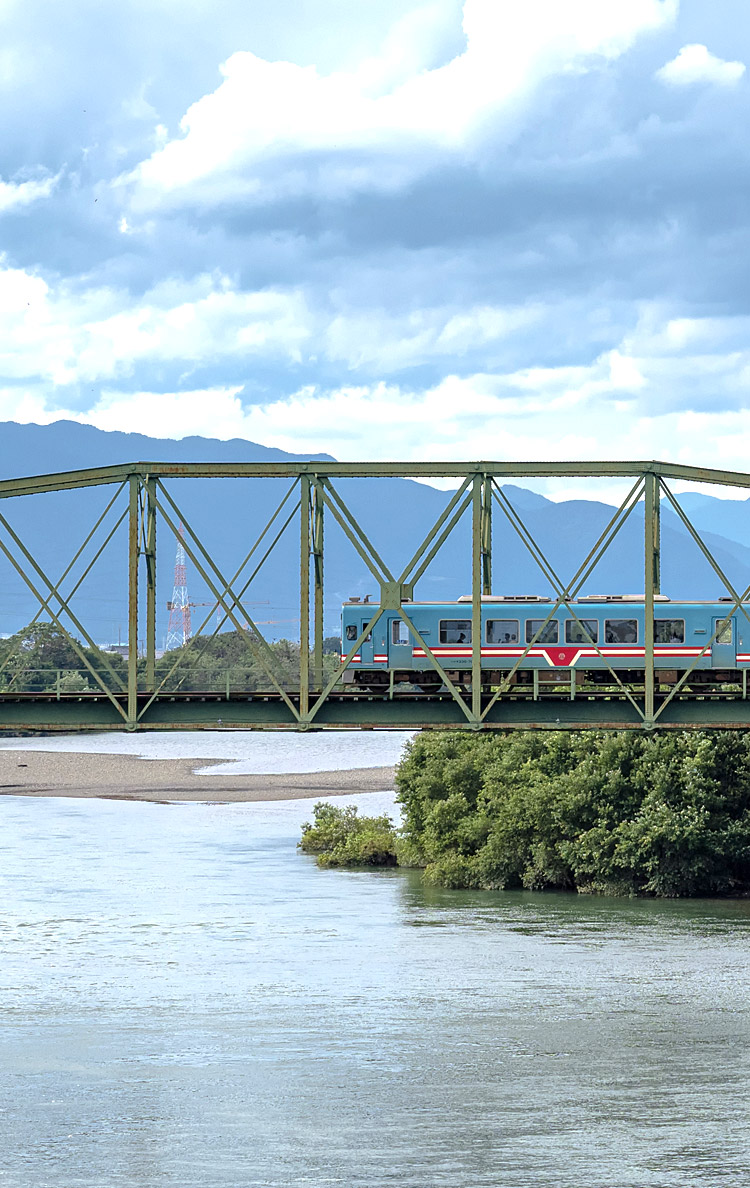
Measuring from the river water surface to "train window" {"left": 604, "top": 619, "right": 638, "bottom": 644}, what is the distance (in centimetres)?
1151

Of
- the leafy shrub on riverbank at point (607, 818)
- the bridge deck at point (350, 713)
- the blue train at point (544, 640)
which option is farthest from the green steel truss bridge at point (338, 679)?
the leafy shrub on riverbank at point (607, 818)

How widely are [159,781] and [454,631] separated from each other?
73.6 m

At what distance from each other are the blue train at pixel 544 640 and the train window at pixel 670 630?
0.14ft

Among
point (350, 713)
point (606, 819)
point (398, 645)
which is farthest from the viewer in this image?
point (606, 819)

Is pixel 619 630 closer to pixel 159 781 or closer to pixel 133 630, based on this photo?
pixel 133 630

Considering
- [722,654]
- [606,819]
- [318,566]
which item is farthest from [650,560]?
[606,819]

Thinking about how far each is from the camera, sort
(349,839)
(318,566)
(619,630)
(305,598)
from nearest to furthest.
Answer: (305,598) < (318,566) < (619,630) < (349,839)

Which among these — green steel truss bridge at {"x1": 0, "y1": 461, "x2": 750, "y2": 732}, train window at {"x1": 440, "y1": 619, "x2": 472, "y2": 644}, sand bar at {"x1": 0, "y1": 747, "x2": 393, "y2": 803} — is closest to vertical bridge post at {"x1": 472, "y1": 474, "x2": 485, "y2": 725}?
green steel truss bridge at {"x1": 0, "y1": 461, "x2": 750, "y2": 732}

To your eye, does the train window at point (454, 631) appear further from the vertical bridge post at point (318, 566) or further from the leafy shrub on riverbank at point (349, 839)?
the leafy shrub on riverbank at point (349, 839)

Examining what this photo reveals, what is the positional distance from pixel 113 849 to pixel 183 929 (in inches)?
960

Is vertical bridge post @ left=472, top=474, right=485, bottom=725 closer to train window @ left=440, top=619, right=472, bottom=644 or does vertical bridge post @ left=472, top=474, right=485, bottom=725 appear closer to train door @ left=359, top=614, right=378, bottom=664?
train window @ left=440, top=619, right=472, bottom=644

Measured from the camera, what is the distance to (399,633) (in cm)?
6794

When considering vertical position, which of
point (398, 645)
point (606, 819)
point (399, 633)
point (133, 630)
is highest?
point (399, 633)

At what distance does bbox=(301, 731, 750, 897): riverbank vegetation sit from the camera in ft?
240
